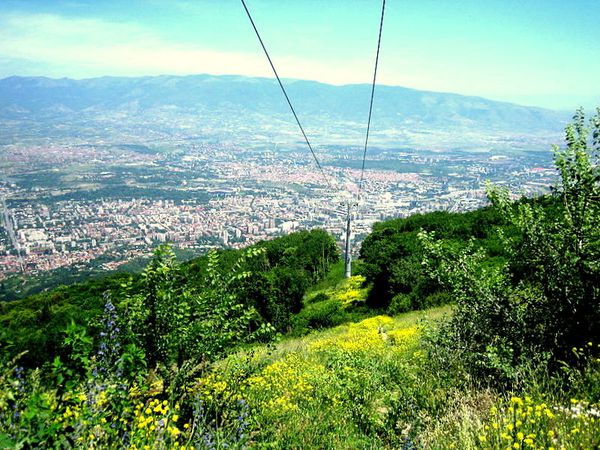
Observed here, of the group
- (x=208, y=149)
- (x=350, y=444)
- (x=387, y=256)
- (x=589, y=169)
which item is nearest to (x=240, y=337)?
(x=350, y=444)

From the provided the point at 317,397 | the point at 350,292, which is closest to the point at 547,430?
the point at 317,397

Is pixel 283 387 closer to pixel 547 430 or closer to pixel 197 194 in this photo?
pixel 547 430

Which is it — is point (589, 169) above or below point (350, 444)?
above

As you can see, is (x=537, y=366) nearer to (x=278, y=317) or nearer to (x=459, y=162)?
(x=278, y=317)

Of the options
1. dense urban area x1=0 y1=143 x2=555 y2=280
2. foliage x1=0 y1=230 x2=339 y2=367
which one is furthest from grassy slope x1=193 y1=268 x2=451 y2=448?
dense urban area x1=0 y1=143 x2=555 y2=280

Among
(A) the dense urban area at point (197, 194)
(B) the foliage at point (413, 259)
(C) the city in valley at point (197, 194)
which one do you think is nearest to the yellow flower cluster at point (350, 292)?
(B) the foliage at point (413, 259)

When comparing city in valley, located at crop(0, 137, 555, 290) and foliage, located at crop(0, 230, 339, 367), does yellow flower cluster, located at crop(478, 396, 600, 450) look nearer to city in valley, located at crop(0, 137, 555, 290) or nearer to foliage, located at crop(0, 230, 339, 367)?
foliage, located at crop(0, 230, 339, 367)
